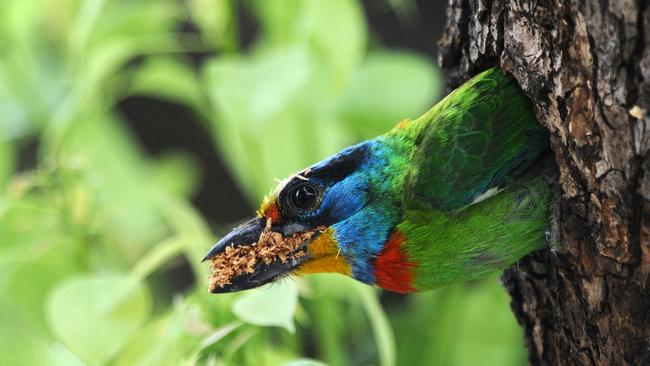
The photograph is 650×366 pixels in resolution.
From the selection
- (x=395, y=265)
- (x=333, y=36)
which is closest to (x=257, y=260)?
(x=395, y=265)

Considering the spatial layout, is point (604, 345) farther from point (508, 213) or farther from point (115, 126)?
point (115, 126)

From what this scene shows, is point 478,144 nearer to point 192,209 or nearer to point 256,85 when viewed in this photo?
point 256,85

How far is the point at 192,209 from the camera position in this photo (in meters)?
1.84

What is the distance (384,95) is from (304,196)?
2.37ft

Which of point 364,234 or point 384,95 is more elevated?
point 384,95

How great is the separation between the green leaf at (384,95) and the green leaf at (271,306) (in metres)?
0.69

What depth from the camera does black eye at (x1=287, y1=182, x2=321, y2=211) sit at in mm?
1138

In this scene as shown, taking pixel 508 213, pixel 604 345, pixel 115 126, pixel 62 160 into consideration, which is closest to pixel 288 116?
pixel 62 160

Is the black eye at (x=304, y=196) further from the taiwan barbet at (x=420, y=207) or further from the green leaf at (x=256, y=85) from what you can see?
the green leaf at (x=256, y=85)

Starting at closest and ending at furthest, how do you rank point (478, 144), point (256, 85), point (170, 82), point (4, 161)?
point (478, 144)
point (256, 85)
point (170, 82)
point (4, 161)

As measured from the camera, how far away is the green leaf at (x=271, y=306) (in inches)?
43.7

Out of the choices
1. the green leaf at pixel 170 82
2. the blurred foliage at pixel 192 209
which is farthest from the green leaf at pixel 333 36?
the green leaf at pixel 170 82

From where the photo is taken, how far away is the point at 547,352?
3.84 feet

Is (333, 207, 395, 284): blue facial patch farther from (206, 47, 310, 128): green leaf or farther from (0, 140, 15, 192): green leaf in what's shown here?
(0, 140, 15, 192): green leaf
